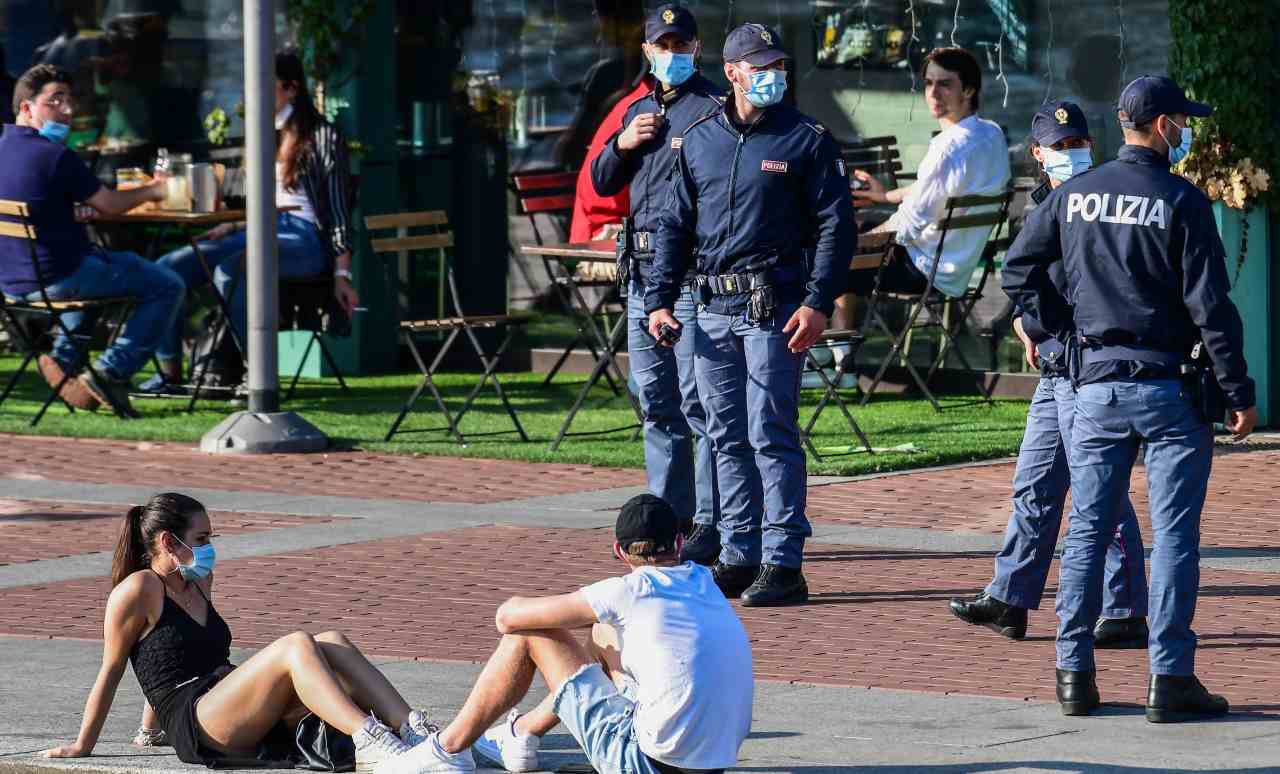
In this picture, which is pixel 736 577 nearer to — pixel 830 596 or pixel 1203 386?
pixel 830 596

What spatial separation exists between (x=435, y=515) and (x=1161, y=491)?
4728 mm

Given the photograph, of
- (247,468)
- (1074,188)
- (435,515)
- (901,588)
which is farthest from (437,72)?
(1074,188)

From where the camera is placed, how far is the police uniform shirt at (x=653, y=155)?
9.27 meters

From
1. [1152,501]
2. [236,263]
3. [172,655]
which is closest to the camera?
[172,655]

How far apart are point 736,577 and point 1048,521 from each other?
1.36 meters

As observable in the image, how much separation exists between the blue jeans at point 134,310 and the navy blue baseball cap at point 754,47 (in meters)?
6.29

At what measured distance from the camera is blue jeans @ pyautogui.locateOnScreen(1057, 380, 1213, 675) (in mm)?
6746

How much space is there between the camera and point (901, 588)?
8.95m

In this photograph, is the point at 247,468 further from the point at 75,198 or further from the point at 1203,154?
the point at 1203,154

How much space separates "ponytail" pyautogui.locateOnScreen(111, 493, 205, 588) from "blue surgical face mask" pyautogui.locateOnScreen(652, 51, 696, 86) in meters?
3.29

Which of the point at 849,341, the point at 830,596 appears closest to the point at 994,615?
the point at 830,596

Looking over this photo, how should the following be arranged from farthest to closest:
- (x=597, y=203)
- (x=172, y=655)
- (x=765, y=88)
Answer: (x=597, y=203)
(x=765, y=88)
(x=172, y=655)

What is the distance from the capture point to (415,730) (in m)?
6.32

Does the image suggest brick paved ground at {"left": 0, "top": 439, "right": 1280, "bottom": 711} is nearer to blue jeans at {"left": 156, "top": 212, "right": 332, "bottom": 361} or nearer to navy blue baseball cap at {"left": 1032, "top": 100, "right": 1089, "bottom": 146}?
navy blue baseball cap at {"left": 1032, "top": 100, "right": 1089, "bottom": 146}
